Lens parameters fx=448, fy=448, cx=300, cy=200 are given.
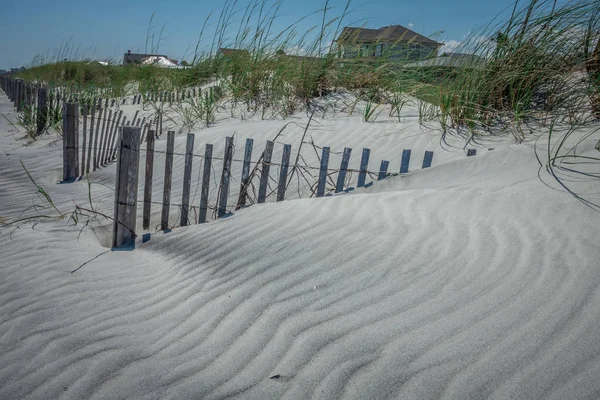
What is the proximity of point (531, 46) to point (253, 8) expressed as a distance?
4276mm

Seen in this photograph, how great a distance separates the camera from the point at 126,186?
3.44 metres

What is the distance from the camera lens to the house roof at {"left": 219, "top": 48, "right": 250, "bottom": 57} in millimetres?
7934

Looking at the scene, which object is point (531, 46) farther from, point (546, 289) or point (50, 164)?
point (50, 164)

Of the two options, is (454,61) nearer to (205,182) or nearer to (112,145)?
(205,182)

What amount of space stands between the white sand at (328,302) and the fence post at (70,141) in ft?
8.00

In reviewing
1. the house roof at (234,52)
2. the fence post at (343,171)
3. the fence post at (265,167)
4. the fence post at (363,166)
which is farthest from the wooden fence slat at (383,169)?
the house roof at (234,52)

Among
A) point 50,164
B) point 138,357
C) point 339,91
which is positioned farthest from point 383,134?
point 50,164

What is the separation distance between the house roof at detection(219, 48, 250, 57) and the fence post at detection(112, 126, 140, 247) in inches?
196

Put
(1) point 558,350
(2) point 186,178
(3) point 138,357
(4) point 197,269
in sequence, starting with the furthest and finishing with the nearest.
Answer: (2) point 186,178 → (4) point 197,269 → (3) point 138,357 → (1) point 558,350

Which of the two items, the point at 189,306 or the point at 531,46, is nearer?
the point at 189,306

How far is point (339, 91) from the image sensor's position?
24.3 ft

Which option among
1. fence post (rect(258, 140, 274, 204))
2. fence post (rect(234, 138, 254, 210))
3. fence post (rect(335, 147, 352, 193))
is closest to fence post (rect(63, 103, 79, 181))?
fence post (rect(234, 138, 254, 210))

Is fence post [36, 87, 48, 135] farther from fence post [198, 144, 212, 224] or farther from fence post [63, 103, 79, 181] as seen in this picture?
fence post [198, 144, 212, 224]

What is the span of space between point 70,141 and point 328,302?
4954mm
